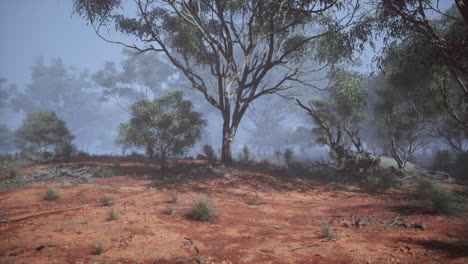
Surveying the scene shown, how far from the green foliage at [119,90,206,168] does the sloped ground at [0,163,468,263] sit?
15.4 feet

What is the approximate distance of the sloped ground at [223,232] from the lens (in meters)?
3.57

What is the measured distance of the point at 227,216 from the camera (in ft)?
20.2

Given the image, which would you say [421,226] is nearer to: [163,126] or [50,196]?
[50,196]

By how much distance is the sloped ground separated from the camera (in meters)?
3.57

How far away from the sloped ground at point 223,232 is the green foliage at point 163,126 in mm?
4679

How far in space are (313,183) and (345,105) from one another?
18.4 feet

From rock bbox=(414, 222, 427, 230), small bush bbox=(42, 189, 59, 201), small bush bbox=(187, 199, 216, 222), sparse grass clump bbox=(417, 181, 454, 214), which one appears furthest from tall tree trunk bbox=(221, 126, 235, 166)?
rock bbox=(414, 222, 427, 230)

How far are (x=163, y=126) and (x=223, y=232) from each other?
9.36 m

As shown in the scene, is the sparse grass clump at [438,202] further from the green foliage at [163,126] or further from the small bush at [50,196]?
the small bush at [50,196]

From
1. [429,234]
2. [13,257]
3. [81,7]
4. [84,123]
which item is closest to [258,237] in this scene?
[429,234]

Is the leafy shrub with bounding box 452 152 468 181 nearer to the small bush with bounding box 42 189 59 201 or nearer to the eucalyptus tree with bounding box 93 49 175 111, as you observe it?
the small bush with bounding box 42 189 59 201

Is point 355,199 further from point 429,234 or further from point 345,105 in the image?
point 345,105

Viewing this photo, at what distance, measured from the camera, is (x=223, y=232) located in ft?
16.0

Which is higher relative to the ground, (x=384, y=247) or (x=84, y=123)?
(x=84, y=123)
